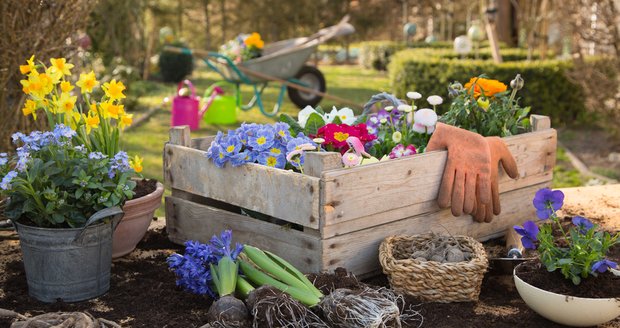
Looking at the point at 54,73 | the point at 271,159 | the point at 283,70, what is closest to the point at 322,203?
the point at 271,159

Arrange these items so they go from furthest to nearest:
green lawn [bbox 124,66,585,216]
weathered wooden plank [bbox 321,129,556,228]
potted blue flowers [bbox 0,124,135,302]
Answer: green lawn [bbox 124,66,585,216] → weathered wooden plank [bbox 321,129,556,228] → potted blue flowers [bbox 0,124,135,302]

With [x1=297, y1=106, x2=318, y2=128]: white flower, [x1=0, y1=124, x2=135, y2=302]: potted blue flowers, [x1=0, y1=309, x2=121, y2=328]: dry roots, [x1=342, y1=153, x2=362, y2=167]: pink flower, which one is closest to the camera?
[x1=0, y1=309, x2=121, y2=328]: dry roots

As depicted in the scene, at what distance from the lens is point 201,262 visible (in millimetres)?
2643

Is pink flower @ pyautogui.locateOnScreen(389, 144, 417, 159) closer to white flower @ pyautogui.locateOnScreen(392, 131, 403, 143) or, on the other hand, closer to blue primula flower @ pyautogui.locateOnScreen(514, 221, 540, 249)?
white flower @ pyautogui.locateOnScreen(392, 131, 403, 143)

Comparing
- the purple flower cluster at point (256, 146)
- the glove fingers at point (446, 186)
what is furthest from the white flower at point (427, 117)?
the purple flower cluster at point (256, 146)

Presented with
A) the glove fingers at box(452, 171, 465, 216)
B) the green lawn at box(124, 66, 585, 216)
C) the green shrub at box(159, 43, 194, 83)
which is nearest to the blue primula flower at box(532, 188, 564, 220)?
the glove fingers at box(452, 171, 465, 216)

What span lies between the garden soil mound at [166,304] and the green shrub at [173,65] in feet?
31.7

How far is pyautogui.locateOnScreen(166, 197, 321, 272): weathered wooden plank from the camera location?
111 inches

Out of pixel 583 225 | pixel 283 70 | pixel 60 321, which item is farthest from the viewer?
pixel 283 70

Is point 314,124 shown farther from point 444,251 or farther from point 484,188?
point 444,251

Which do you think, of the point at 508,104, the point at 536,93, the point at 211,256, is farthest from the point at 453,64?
the point at 211,256

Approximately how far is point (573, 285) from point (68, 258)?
1.69 meters

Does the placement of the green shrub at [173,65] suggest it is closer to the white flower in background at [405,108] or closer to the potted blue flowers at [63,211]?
the white flower in background at [405,108]

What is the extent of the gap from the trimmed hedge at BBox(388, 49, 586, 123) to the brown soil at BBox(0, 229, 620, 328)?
5646 millimetres
